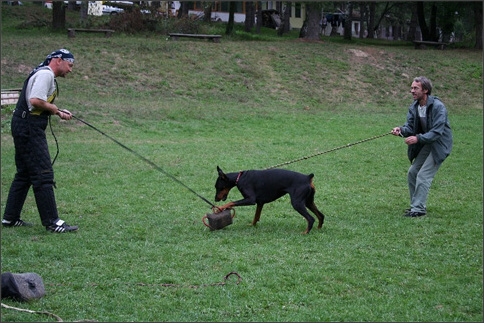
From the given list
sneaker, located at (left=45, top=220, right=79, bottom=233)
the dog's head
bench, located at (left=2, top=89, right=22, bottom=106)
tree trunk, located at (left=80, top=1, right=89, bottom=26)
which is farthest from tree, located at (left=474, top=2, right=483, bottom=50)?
sneaker, located at (left=45, top=220, right=79, bottom=233)

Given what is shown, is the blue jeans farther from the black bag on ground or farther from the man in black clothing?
the black bag on ground

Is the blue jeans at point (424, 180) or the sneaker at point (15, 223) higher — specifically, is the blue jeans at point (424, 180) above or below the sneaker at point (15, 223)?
above

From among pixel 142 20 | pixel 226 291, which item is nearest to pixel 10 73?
pixel 142 20

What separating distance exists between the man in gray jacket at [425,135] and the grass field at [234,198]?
409 millimetres

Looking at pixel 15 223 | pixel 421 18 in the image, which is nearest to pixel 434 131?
pixel 15 223

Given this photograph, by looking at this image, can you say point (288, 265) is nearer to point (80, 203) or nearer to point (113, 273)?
point (113, 273)

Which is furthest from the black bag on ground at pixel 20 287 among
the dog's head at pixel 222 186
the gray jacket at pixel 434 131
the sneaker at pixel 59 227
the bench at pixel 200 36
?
the bench at pixel 200 36

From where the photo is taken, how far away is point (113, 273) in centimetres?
663

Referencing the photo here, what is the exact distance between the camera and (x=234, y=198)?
11.2m

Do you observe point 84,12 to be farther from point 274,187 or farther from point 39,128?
point 274,187

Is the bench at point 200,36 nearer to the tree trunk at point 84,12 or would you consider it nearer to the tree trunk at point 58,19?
the tree trunk at point 58,19

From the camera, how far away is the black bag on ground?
5629mm

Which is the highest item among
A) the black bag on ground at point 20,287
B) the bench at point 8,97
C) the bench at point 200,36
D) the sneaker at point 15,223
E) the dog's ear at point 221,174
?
the bench at point 200,36

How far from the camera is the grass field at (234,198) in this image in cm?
591
